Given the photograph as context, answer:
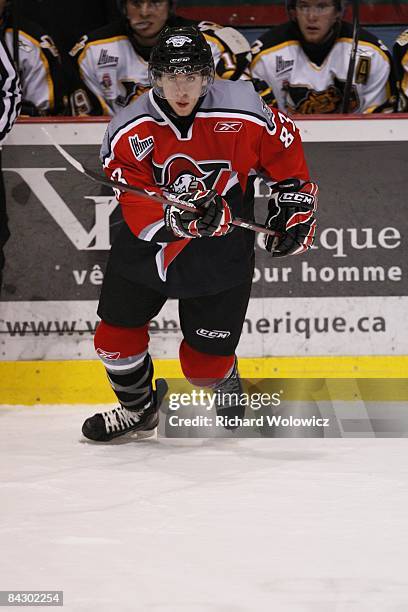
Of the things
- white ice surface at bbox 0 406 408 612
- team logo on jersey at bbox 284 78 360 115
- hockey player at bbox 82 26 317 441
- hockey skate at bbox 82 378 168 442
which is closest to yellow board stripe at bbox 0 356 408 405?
white ice surface at bbox 0 406 408 612

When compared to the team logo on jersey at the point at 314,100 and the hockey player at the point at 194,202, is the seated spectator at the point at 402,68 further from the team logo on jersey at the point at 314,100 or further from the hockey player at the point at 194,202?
the hockey player at the point at 194,202

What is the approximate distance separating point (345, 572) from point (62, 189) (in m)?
1.91

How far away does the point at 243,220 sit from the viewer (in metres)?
2.57

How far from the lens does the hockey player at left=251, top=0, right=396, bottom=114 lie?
137 inches

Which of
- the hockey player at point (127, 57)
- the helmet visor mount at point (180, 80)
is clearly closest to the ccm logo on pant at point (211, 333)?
the helmet visor mount at point (180, 80)

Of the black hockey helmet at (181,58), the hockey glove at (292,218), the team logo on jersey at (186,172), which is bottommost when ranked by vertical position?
the hockey glove at (292,218)

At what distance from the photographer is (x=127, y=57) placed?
3486 millimetres

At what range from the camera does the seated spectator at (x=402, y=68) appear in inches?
135

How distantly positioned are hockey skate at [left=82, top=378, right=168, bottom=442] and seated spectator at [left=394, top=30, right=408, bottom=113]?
4.28 ft

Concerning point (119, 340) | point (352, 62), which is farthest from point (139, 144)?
point (352, 62)

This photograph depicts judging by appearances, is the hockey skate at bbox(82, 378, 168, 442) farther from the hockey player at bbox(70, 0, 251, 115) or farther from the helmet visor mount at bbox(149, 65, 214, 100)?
the hockey player at bbox(70, 0, 251, 115)

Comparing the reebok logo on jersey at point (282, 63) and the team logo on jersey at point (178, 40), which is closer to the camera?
the team logo on jersey at point (178, 40)

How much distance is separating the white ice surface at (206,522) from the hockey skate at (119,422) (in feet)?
0.13

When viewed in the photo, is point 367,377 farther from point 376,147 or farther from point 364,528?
point 364,528
